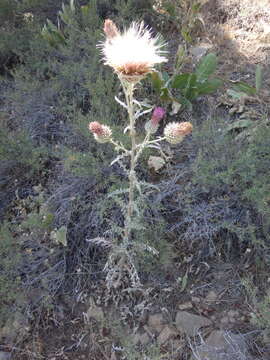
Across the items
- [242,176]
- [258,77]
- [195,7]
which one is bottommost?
[242,176]

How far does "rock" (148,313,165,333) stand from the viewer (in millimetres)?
2314

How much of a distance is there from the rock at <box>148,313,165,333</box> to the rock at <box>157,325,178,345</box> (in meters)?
0.03

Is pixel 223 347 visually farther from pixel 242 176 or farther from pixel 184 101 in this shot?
pixel 184 101

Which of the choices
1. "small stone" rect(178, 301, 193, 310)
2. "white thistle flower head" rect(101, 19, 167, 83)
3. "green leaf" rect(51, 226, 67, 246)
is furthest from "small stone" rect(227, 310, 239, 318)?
"white thistle flower head" rect(101, 19, 167, 83)

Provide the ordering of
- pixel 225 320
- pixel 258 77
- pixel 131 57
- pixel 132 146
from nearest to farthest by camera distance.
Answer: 1. pixel 131 57
2. pixel 132 146
3. pixel 225 320
4. pixel 258 77

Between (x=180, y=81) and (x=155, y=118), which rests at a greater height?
(x=155, y=118)

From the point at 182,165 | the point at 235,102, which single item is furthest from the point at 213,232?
the point at 235,102

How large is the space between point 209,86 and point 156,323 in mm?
1888

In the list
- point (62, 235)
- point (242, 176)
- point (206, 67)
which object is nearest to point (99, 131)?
point (62, 235)

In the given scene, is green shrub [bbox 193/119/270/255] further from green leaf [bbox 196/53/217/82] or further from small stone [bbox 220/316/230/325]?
green leaf [bbox 196/53/217/82]

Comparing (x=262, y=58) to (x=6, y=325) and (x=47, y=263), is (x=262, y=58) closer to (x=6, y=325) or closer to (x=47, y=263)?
(x=47, y=263)

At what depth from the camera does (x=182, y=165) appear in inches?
112

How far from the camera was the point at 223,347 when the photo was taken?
213 centimetres

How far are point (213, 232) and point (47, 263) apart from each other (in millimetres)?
1064
